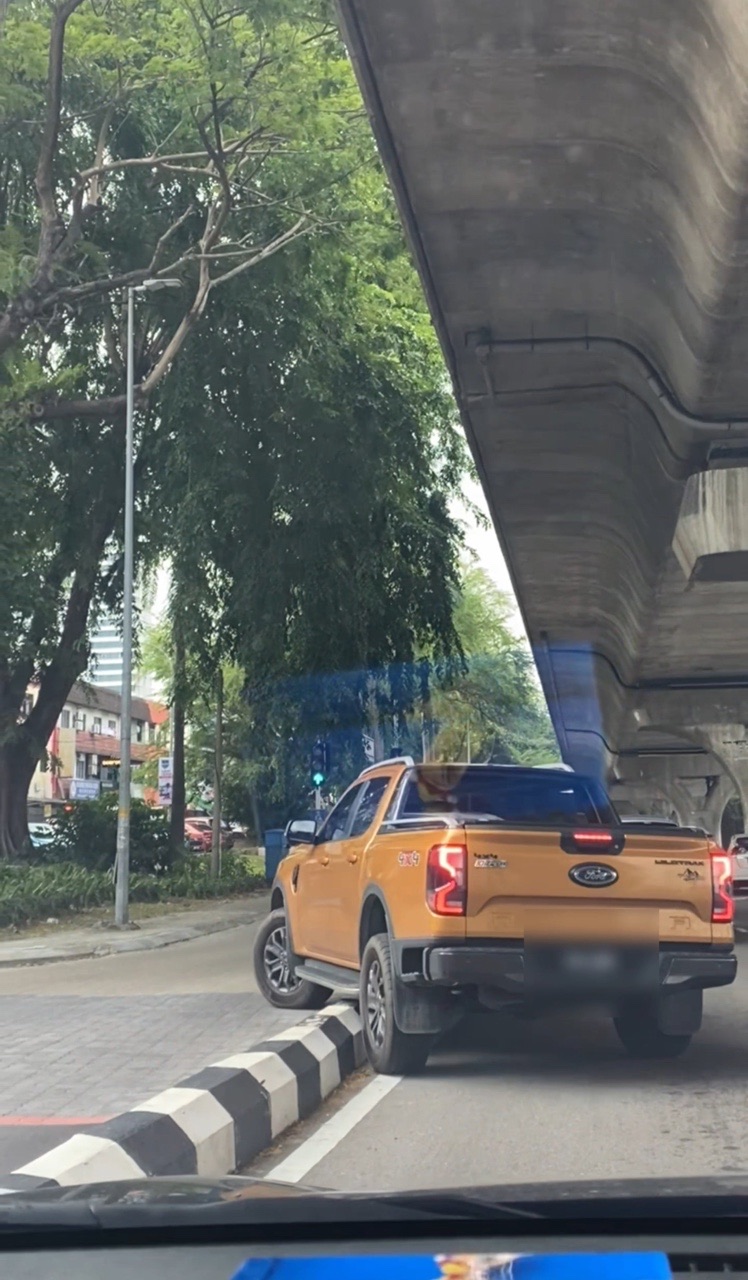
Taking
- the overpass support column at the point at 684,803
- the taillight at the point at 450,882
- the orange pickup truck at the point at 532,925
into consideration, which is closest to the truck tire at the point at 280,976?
the orange pickup truck at the point at 532,925

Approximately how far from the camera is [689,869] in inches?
318

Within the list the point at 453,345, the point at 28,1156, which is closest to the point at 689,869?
the point at 28,1156

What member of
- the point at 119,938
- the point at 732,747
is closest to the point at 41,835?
the point at 119,938

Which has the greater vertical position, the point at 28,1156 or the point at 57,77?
the point at 57,77

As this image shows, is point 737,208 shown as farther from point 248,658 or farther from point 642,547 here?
point 248,658

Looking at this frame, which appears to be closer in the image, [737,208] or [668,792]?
[737,208]

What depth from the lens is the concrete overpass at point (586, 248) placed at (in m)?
8.59

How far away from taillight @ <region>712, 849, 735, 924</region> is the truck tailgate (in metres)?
0.05

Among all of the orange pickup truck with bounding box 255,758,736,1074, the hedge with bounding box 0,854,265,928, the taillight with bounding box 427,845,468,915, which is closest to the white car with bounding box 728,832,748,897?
the hedge with bounding box 0,854,265,928

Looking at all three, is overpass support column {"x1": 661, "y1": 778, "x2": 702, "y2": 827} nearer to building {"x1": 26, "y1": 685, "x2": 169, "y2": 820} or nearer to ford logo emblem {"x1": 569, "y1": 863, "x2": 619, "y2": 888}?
building {"x1": 26, "y1": 685, "x2": 169, "y2": 820}

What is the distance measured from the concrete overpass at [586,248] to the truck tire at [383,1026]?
522 centimetres

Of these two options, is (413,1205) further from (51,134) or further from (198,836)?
(198,836)

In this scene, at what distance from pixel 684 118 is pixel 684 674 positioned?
25862mm

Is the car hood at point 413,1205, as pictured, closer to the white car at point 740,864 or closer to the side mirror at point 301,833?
the side mirror at point 301,833
